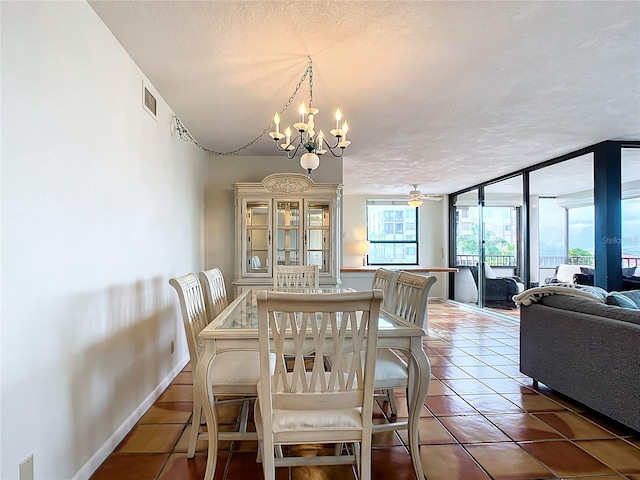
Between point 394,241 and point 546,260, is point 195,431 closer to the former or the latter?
point 546,260

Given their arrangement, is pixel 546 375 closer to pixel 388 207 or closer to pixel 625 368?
pixel 625 368

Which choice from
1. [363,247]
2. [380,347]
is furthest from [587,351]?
[363,247]

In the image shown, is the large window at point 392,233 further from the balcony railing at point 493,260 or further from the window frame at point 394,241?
the balcony railing at point 493,260

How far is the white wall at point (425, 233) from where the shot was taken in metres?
8.19

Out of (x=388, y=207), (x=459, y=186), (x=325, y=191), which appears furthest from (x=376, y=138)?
(x=388, y=207)

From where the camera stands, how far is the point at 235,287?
A: 4496mm

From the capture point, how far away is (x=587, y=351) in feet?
8.16

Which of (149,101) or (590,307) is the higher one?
(149,101)

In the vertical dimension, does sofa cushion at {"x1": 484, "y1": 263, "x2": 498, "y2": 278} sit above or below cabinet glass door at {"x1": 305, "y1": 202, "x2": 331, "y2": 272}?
below

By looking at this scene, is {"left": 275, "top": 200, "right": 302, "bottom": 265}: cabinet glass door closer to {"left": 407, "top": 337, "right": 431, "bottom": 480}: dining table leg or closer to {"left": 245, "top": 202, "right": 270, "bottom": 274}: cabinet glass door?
{"left": 245, "top": 202, "right": 270, "bottom": 274}: cabinet glass door

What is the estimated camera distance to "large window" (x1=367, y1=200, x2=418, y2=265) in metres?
8.39

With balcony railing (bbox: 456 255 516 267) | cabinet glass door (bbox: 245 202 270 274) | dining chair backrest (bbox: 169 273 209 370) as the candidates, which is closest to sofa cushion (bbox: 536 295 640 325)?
dining chair backrest (bbox: 169 273 209 370)

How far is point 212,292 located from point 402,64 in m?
1.93

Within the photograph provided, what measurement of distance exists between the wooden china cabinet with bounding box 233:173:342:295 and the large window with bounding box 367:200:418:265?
3847 mm
